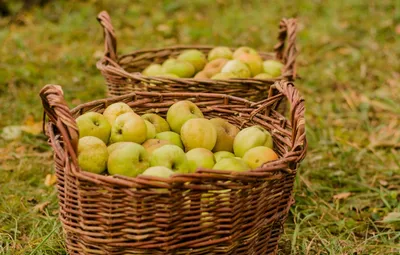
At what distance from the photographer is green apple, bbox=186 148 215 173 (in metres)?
1.95

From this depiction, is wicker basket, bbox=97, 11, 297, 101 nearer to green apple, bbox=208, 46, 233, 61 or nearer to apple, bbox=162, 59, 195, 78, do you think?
apple, bbox=162, 59, 195, 78

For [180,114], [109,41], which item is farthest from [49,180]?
[180,114]

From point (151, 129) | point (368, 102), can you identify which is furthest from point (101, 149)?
point (368, 102)

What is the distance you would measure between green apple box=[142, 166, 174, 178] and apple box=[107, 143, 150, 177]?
0.08m

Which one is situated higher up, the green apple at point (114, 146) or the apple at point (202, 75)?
the green apple at point (114, 146)

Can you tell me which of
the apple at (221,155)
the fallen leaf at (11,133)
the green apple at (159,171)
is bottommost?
the fallen leaf at (11,133)

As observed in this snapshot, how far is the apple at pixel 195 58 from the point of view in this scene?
303 centimetres

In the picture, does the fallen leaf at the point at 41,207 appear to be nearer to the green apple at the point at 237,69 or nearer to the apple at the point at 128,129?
the apple at the point at 128,129

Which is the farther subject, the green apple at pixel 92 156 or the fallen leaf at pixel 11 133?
the fallen leaf at pixel 11 133

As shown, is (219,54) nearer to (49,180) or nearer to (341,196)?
(341,196)

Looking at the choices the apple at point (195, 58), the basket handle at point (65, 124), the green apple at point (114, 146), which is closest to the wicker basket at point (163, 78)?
the apple at point (195, 58)

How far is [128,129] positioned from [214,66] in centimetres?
104

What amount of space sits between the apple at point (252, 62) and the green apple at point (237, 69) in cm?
12

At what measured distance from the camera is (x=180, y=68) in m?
2.89
